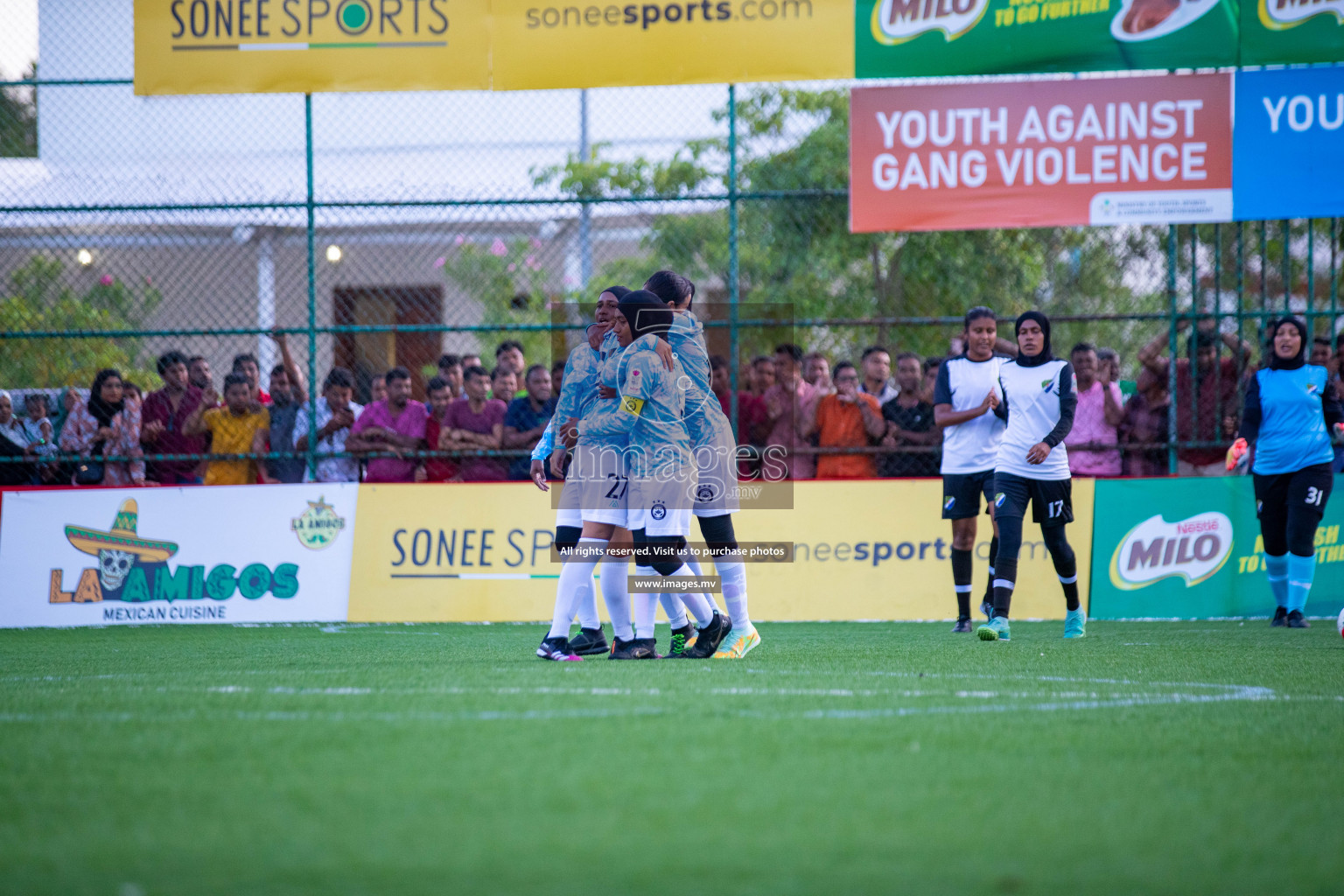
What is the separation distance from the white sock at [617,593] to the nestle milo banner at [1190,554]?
17.1 feet

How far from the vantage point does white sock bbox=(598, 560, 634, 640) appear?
714 cm

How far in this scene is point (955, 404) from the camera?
9.46 m

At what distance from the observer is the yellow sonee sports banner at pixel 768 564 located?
35.9 feet

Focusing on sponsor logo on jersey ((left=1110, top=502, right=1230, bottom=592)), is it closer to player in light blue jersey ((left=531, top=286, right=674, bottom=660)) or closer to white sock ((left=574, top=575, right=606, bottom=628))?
white sock ((left=574, top=575, right=606, bottom=628))

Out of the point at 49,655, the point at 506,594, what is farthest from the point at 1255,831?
the point at 506,594

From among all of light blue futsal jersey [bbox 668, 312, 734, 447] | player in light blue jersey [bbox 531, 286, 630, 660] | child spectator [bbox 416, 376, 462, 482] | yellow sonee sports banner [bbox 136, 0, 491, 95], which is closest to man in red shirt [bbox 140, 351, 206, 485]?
child spectator [bbox 416, 376, 462, 482]

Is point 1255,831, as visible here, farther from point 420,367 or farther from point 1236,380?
point 420,367

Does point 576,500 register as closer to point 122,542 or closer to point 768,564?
point 768,564

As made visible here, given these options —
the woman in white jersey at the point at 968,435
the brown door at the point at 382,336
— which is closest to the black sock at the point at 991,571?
the woman in white jersey at the point at 968,435

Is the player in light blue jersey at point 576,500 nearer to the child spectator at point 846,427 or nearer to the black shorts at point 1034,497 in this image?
the black shorts at point 1034,497

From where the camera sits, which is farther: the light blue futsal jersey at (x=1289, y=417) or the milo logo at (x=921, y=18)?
the milo logo at (x=921, y=18)

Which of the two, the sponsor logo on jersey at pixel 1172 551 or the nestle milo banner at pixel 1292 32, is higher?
the nestle milo banner at pixel 1292 32

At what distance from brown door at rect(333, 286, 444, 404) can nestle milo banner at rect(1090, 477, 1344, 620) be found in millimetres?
6972

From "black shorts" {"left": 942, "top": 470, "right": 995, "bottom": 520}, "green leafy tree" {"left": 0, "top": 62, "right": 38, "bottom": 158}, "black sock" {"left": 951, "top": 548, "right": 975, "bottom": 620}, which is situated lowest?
"black sock" {"left": 951, "top": 548, "right": 975, "bottom": 620}
